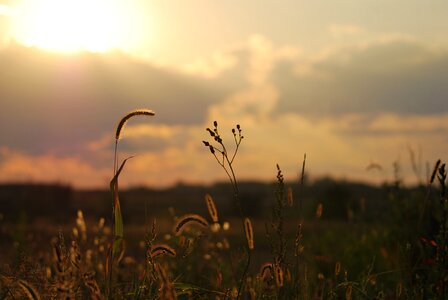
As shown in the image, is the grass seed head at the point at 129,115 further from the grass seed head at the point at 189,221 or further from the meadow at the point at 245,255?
the grass seed head at the point at 189,221

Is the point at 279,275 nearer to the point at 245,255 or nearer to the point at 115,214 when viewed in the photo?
the point at 245,255

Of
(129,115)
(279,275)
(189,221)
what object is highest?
(129,115)

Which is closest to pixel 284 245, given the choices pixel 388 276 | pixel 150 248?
pixel 150 248

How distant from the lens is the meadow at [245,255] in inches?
139

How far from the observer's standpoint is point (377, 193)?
41.8 meters

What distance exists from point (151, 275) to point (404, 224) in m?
4.65

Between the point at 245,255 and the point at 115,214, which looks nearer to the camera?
the point at 115,214

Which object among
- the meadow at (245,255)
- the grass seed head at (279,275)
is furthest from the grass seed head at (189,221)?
the grass seed head at (279,275)

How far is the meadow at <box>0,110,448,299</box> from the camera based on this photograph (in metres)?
3.52

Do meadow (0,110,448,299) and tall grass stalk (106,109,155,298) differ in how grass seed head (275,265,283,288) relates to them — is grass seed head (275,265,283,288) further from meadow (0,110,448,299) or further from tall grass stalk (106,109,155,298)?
tall grass stalk (106,109,155,298)

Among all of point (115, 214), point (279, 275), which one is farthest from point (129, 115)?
point (279, 275)

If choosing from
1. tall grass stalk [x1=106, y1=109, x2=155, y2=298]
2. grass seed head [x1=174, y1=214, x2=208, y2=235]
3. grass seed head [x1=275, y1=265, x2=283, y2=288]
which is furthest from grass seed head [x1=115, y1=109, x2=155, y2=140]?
grass seed head [x1=275, y1=265, x2=283, y2=288]

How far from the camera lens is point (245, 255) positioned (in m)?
4.19

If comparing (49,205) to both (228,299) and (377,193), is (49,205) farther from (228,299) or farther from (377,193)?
(377,193)
